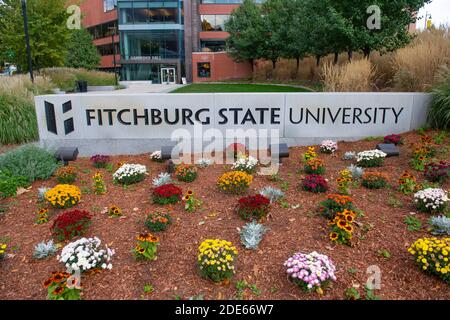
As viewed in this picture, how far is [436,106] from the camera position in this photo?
22.0ft

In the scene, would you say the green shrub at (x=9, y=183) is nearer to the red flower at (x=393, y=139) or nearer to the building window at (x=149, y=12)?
the red flower at (x=393, y=139)

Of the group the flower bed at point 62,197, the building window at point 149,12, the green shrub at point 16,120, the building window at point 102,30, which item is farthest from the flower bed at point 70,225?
the building window at point 102,30

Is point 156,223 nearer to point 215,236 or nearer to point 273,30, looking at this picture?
point 215,236

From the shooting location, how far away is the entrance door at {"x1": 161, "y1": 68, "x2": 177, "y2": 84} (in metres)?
42.9

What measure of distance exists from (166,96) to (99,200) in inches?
106

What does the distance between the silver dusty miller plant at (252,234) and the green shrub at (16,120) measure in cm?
613

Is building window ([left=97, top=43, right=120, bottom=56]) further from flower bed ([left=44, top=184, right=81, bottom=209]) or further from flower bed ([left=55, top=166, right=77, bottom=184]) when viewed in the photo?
flower bed ([left=44, top=184, right=81, bottom=209])

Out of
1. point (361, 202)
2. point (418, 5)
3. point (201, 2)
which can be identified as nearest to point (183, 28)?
point (201, 2)

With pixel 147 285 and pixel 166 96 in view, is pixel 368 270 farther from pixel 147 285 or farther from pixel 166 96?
pixel 166 96

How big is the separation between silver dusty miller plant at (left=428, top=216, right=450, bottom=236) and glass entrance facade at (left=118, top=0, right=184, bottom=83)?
4125cm

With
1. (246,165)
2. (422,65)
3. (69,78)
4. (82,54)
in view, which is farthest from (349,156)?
(82,54)

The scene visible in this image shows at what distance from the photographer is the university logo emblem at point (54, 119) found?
6.50m

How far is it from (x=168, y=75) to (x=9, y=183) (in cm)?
3981
